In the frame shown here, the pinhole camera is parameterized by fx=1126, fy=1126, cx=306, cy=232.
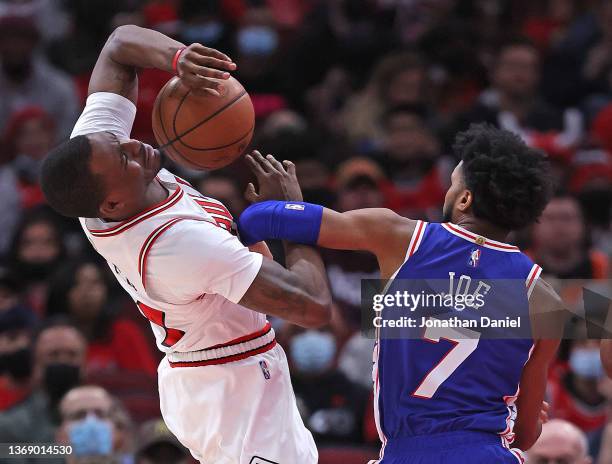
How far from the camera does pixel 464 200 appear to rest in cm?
420

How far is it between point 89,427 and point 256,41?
16.6 ft

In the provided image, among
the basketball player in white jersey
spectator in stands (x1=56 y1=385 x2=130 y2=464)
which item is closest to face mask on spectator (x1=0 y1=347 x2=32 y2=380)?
spectator in stands (x1=56 y1=385 x2=130 y2=464)

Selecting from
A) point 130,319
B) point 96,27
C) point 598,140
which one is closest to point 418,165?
point 598,140

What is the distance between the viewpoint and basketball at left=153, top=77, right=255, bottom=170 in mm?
4375

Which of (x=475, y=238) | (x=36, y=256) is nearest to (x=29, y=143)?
(x=36, y=256)

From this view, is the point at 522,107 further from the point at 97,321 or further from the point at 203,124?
the point at 203,124

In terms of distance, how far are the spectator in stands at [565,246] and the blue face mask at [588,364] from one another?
0.81m

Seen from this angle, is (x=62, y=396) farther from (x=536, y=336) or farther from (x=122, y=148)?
(x=536, y=336)

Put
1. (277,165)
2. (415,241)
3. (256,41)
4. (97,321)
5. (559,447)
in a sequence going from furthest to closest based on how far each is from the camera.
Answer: (256,41) → (97,321) → (559,447) → (277,165) → (415,241)

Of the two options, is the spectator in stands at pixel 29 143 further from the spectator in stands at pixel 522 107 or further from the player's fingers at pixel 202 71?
the player's fingers at pixel 202 71

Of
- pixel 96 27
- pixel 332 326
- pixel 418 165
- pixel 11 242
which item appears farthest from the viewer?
pixel 96 27

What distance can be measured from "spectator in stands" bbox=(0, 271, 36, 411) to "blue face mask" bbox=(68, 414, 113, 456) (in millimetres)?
1133

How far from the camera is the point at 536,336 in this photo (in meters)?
4.21

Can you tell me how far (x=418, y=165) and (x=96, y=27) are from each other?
145 inches
